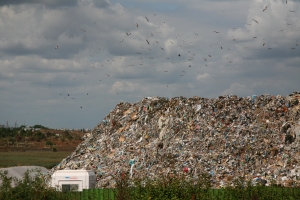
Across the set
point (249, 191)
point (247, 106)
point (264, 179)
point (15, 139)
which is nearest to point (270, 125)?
point (247, 106)

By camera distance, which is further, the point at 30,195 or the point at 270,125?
the point at 270,125

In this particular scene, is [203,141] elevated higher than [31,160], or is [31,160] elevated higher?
[31,160]

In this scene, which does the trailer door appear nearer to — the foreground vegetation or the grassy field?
the foreground vegetation

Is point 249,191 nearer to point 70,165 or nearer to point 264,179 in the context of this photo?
point 264,179

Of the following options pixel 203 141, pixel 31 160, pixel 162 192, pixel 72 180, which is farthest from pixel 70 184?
pixel 31 160

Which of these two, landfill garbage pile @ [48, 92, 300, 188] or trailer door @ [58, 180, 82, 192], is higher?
landfill garbage pile @ [48, 92, 300, 188]

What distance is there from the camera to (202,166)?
2533 cm

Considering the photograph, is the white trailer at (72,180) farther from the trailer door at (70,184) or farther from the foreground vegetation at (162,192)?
the foreground vegetation at (162,192)

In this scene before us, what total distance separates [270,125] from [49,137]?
253ft

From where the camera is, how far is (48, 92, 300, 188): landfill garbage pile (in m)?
25.2

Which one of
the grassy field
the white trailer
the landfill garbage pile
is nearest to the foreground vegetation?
the white trailer

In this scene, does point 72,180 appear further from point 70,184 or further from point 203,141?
point 203,141

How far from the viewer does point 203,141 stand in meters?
27.1

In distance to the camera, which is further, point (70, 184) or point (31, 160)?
point (31, 160)
